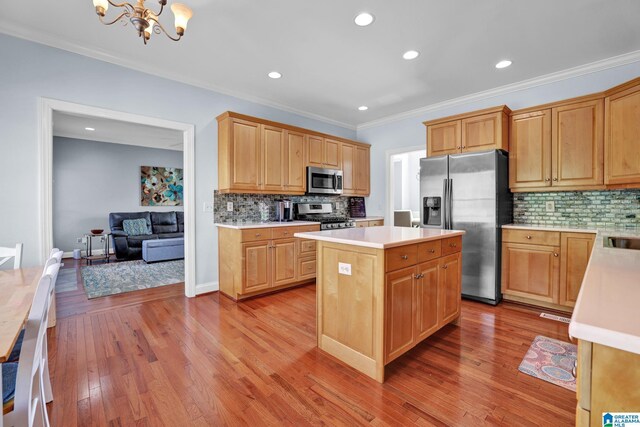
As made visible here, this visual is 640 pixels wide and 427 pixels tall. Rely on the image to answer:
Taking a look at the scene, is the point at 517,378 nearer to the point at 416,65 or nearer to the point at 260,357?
the point at 260,357

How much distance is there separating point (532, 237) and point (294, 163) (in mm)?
3127

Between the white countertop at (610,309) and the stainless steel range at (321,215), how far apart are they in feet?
11.0

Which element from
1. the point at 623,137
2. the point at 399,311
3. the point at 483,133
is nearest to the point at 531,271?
the point at 623,137

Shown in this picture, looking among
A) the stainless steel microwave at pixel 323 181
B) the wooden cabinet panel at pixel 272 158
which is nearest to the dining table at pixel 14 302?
the wooden cabinet panel at pixel 272 158

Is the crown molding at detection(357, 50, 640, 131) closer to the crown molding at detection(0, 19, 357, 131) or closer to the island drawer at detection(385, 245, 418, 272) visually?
the crown molding at detection(0, 19, 357, 131)

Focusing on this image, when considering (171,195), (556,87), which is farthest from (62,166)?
(556,87)

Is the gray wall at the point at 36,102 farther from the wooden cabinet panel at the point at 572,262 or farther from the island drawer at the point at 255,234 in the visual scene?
the wooden cabinet panel at the point at 572,262

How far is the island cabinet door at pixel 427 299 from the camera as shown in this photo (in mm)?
2195

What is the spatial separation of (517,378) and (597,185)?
2383 mm

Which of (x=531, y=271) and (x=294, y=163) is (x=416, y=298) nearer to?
(x=531, y=271)

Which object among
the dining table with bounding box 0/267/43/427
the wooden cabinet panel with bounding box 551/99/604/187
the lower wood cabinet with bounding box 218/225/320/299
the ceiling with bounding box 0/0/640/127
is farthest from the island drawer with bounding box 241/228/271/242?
the wooden cabinet panel with bounding box 551/99/604/187

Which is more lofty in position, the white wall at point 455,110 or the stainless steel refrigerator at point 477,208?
the white wall at point 455,110

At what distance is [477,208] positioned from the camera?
3441 mm

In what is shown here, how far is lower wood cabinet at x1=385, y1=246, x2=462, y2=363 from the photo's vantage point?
1947 mm
